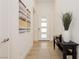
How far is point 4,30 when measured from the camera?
2912 millimetres

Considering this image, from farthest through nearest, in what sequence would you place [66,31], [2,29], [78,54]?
[66,31]
[78,54]
[2,29]

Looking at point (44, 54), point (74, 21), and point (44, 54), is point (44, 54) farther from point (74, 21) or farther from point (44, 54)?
point (74, 21)

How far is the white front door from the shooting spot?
2.75 m

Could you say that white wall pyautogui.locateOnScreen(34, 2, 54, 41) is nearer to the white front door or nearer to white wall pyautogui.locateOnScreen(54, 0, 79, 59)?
white wall pyautogui.locateOnScreen(54, 0, 79, 59)

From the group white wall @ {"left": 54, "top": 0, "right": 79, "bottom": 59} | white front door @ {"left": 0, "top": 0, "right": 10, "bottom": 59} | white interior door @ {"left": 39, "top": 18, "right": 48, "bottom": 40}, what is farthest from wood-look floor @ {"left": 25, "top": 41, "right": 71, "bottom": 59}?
white interior door @ {"left": 39, "top": 18, "right": 48, "bottom": 40}

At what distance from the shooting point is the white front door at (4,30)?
275 centimetres

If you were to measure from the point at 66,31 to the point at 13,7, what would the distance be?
1814 mm

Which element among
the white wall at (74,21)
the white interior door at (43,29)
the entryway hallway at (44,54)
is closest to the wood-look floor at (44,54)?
the entryway hallway at (44,54)

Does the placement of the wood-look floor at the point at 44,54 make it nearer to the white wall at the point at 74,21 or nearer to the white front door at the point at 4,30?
the white wall at the point at 74,21

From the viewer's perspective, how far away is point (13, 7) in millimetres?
3338

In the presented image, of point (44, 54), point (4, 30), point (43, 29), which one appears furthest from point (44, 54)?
point (43, 29)

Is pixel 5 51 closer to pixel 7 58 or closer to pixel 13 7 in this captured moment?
pixel 7 58

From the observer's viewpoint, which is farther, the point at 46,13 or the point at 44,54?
the point at 46,13

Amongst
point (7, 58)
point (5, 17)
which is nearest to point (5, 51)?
point (7, 58)
